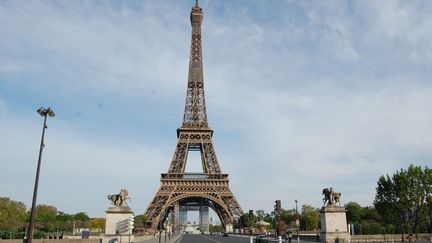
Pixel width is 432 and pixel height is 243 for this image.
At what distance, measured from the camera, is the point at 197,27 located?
9938cm

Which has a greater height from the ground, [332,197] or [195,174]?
[195,174]

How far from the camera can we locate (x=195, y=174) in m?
86.4

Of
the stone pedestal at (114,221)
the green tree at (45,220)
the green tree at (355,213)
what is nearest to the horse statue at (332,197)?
the stone pedestal at (114,221)

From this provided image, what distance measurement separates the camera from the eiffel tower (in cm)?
8194

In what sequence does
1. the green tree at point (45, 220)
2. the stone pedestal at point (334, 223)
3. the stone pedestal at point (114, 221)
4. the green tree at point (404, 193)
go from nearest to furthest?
the stone pedestal at point (114, 221), the stone pedestal at point (334, 223), the green tree at point (404, 193), the green tree at point (45, 220)

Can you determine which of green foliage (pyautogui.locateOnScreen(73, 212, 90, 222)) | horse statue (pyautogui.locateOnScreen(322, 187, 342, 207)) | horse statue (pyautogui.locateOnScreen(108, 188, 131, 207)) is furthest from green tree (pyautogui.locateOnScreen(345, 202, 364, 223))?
green foliage (pyautogui.locateOnScreen(73, 212, 90, 222))

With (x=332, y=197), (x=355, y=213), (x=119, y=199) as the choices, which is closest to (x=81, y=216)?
(x=355, y=213)

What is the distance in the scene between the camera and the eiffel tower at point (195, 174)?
81938 millimetres

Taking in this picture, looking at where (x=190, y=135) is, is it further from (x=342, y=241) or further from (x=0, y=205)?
(x=342, y=241)

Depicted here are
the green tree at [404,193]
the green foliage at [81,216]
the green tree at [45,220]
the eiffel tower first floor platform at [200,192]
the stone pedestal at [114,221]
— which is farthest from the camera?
the green foliage at [81,216]

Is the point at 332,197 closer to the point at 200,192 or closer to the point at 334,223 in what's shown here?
→ the point at 334,223

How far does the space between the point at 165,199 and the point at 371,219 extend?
1982 inches

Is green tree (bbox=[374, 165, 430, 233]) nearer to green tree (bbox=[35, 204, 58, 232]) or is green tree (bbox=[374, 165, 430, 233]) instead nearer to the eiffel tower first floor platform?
the eiffel tower first floor platform

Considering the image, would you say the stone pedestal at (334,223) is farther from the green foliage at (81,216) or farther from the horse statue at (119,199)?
the green foliage at (81,216)
